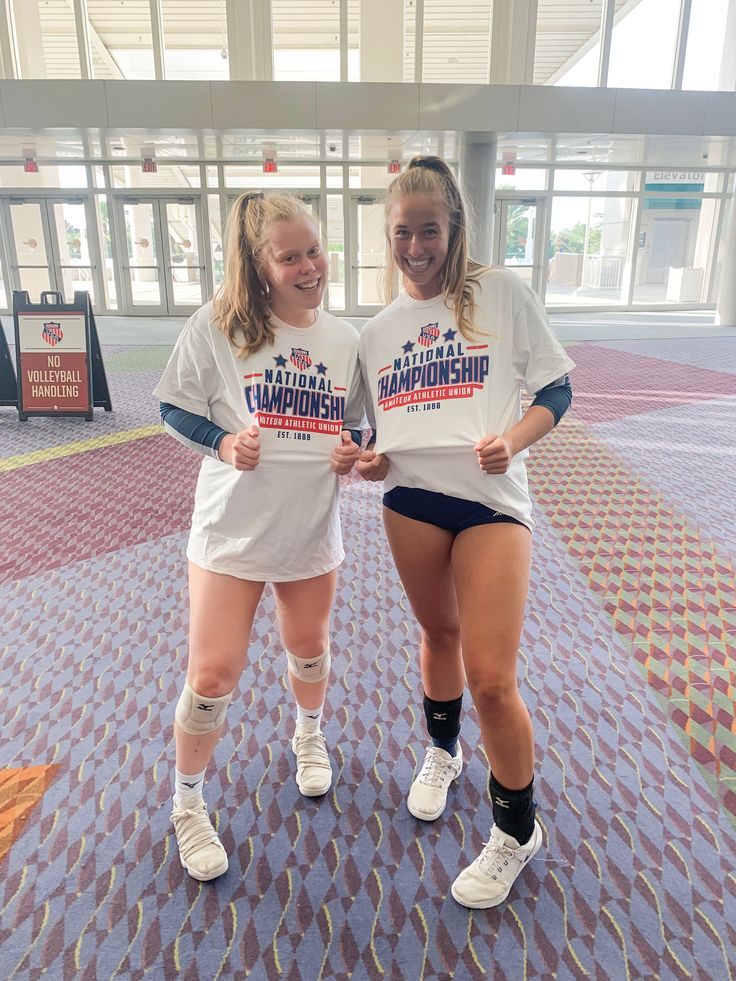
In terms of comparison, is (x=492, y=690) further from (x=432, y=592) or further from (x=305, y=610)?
(x=305, y=610)

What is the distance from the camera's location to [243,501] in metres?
1.53

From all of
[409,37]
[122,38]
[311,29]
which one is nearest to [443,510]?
[311,29]

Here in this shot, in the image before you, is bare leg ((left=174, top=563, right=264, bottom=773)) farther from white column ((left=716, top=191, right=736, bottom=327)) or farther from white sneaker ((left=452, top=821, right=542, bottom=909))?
white column ((left=716, top=191, right=736, bottom=327))

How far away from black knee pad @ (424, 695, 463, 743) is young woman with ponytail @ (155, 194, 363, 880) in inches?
20.2

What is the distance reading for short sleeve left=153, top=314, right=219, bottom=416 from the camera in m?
1.54

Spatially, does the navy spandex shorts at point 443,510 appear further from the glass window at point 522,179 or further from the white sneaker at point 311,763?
the glass window at point 522,179

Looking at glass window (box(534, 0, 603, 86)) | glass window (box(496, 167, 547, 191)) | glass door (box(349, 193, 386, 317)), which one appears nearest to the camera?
glass window (box(534, 0, 603, 86))

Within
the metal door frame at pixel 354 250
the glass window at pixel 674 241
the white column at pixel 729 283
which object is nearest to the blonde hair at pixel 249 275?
the metal door frame at pixel 354 250

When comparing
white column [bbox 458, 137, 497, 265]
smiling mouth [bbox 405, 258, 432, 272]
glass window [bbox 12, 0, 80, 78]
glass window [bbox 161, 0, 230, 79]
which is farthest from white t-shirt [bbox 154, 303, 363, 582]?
glass window [bbox 12, 0, 80, 78]

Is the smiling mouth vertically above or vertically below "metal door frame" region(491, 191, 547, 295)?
below

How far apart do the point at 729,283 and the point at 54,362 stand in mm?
12567

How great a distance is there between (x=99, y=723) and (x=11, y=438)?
4.01 metres

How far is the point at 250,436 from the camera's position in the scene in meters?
1.44

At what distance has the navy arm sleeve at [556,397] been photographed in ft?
4.85
